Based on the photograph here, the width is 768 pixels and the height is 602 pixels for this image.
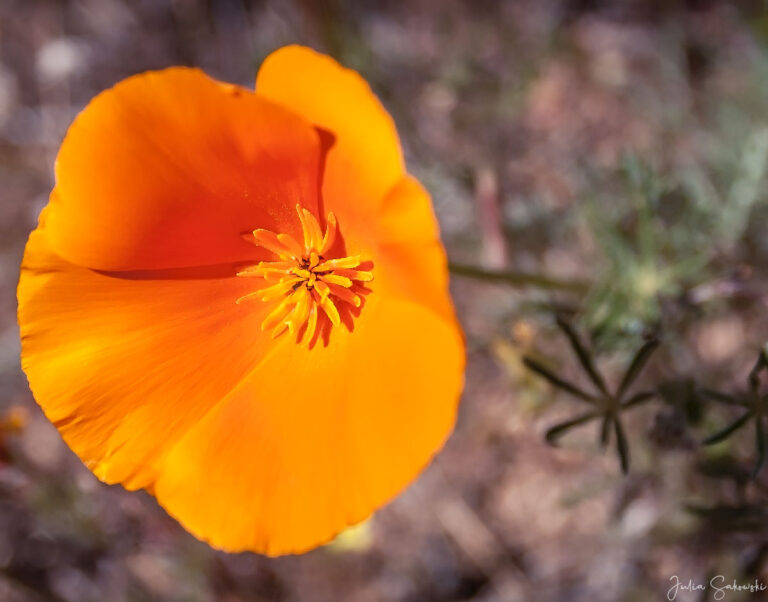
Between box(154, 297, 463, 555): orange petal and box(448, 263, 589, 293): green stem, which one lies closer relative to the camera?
box(154, 297, 463, 555): orange petal

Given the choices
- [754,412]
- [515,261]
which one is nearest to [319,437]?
[754,412]

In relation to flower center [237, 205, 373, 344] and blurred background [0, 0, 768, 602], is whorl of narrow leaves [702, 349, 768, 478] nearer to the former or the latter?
blurred background [0, 0, 768, 602]

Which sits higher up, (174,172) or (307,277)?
(174,172)

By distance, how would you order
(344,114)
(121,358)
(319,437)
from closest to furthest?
1. (344,114)
2. (319,437)
3. (121,358)

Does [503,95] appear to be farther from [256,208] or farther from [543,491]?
[256,208]

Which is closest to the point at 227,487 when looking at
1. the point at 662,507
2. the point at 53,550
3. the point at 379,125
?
the point at 379,125

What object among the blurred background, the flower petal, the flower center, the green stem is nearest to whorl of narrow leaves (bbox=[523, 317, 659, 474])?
the green stem

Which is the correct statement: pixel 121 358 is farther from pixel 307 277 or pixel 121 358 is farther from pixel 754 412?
pixel 754 412
